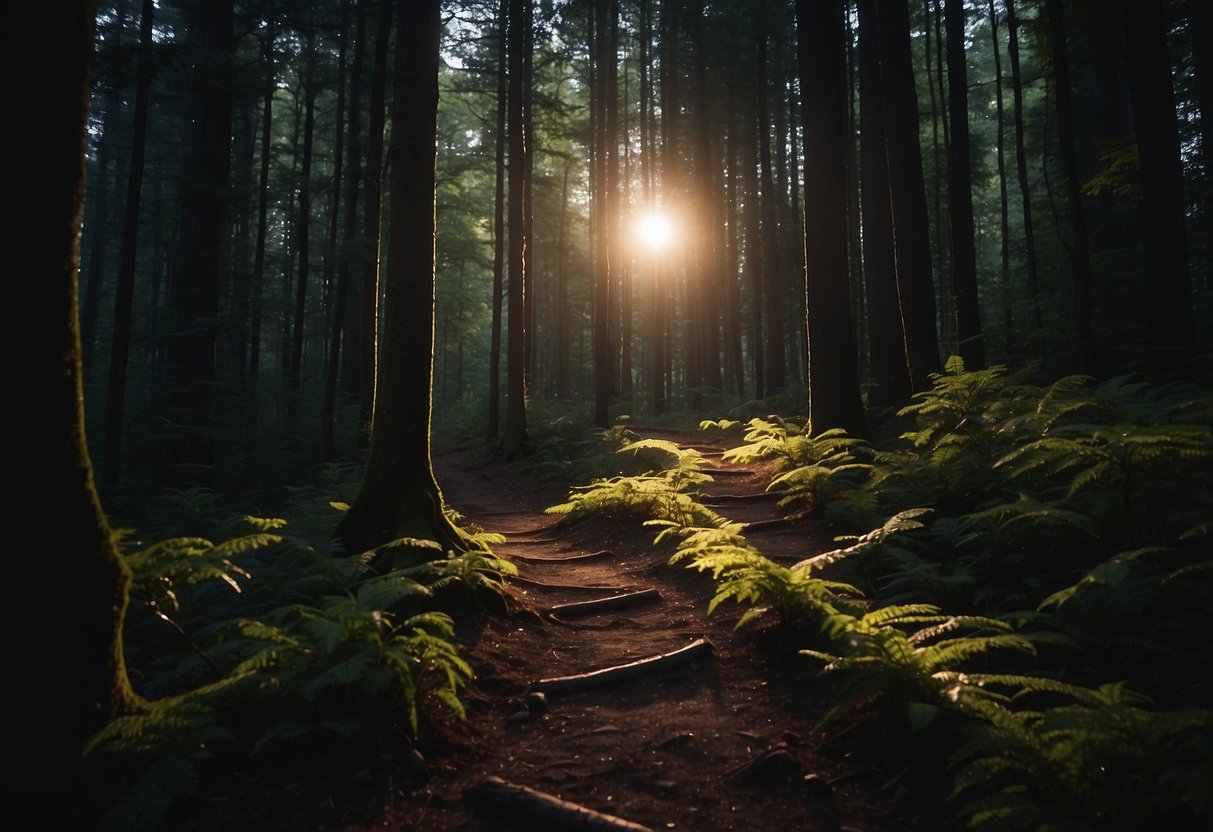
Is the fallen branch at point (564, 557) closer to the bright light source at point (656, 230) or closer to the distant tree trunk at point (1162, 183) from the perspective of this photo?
the distant tree trunk at point (1162, 183)

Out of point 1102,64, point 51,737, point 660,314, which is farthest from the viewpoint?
point 660,314

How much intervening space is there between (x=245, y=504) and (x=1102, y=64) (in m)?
25.1

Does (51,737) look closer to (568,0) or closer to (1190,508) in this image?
(1190,508)

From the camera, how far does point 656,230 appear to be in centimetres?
2636

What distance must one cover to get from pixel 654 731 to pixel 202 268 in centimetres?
1361

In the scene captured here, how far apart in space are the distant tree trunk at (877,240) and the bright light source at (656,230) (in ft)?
38.0

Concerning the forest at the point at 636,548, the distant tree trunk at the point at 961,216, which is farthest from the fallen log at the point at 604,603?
the distant tree trunk at the point at 961,216

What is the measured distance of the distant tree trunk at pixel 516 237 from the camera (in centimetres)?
1602

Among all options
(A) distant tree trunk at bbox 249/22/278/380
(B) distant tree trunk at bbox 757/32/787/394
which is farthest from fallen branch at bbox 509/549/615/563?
(B) distant tree trunk at bbox 757/32/787/394

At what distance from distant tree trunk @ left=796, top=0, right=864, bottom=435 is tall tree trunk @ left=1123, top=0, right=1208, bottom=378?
3887 millimetres

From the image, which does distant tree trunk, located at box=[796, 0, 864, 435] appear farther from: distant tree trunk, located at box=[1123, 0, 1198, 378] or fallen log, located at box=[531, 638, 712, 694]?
fallen log, located at box=[531, 638, 712, 694]

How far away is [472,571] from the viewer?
19.5ft

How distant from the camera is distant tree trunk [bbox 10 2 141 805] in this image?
3.01m

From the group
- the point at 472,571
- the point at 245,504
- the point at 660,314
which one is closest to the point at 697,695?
the point at 472,571
